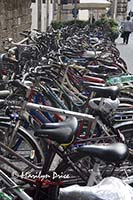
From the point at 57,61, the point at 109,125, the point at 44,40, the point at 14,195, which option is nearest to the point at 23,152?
the point at 109,125

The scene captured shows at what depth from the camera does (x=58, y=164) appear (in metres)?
3.81

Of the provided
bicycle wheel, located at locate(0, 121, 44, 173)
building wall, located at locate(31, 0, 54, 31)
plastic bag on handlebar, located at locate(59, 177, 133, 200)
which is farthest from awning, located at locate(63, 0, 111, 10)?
plastic bag on handlebar, located at locate(59, 177, 133, 200)

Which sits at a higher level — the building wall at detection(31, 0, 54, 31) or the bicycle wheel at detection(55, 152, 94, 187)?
the bicycle wheel at detection(55, 152, 94, 187)

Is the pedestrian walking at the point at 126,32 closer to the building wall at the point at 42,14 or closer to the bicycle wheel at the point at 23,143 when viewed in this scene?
the building wall at the point at 42,14

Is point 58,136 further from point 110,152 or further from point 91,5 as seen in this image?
point 91,5

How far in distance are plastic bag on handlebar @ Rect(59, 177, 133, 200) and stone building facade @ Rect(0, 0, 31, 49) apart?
34.1ft

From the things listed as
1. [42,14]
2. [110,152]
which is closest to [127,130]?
[110,152]

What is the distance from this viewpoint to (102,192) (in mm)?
2160

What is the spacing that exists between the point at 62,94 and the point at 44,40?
4329 mm

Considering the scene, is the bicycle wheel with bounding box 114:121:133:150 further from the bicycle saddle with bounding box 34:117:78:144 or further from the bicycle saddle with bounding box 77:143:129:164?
the bicycle saddle with bounding box 77:143:129:164

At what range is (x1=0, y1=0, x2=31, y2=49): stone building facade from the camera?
13.4 meters

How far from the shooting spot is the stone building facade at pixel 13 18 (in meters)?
13.4

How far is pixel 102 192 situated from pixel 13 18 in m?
13.6

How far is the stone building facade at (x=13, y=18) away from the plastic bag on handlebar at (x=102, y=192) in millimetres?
10380
